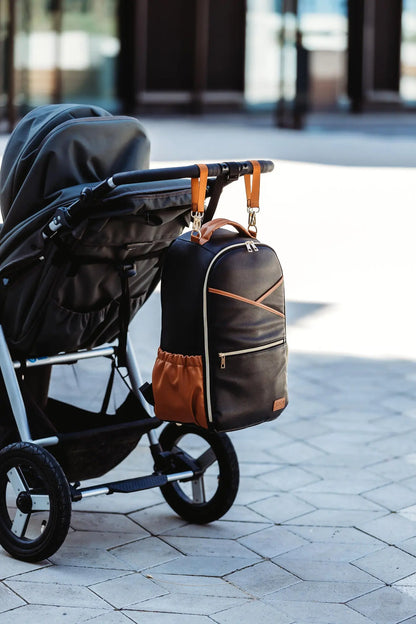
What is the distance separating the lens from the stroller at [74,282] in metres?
3.51

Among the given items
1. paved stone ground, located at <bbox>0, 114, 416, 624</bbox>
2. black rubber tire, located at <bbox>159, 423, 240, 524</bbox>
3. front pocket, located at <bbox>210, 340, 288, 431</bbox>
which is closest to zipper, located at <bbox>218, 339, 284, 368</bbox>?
front pocket, located at <bbox>210, 340, 288, 431</bbox>

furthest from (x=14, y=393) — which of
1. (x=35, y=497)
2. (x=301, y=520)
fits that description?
(x=301, y=520)

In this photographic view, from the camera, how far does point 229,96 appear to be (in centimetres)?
1962

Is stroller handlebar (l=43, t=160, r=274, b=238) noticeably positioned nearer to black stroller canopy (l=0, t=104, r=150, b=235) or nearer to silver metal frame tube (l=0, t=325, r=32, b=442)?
black stroller canopy (l=0, t=104, r=150, b=235)

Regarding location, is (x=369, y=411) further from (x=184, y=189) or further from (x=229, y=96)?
(x=229, y=96)

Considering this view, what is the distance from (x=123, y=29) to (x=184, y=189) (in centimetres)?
1564

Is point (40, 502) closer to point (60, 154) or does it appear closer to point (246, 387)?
point (246, 387)

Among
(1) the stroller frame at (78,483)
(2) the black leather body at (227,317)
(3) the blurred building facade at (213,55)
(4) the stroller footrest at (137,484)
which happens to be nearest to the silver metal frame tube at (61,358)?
(1) the stroller frame at (78,483)

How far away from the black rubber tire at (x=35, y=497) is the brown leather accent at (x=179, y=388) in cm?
39

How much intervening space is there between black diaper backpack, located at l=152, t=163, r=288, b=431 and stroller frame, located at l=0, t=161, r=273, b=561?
0.78ft

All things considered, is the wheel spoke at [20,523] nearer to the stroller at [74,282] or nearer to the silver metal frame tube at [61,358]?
the stroller at [74,282]

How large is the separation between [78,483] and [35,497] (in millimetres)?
197

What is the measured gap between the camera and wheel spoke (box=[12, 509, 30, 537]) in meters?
3.67

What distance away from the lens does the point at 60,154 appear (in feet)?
11.7
